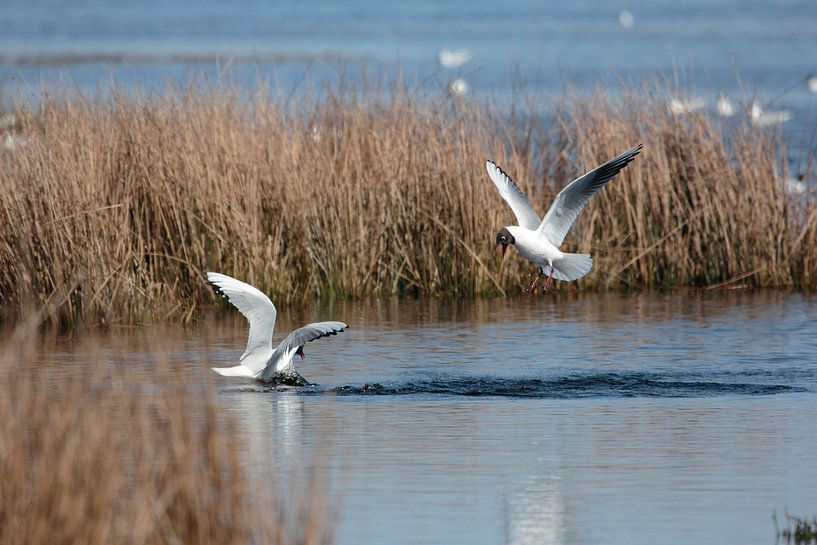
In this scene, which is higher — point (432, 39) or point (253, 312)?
point (432, 39)

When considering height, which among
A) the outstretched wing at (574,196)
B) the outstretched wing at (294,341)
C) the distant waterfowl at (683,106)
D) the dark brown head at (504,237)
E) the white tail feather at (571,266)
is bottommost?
the outstretched wing at (294,341)

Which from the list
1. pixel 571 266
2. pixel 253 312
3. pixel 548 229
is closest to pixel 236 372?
pixel 253 312

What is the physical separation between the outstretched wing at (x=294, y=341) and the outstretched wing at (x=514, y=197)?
2.36 metres

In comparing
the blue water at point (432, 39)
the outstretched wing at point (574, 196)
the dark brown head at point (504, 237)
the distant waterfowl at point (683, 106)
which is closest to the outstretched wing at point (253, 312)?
the dark brown head at point (504, 237)

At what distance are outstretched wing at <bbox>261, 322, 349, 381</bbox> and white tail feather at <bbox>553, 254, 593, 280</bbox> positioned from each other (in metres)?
2.53

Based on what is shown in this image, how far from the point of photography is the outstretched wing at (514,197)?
40.3 feet

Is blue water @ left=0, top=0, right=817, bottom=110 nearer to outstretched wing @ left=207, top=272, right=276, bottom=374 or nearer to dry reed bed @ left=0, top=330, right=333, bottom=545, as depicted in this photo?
outstretched wing @ left=207, top=272, right=276, bottom=374

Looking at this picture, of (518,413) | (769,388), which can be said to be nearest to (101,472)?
(518,413)

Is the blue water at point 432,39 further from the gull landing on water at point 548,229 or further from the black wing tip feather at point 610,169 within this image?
the black wing tip feather at point 610,169

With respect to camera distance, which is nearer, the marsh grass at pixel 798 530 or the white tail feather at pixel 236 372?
the marsh grass at pixel 798 530

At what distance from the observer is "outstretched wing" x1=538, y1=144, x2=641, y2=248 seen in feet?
37.1

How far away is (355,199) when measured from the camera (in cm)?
1467

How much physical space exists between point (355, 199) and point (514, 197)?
8.39 feet

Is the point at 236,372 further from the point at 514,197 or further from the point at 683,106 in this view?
the point at 683,106
